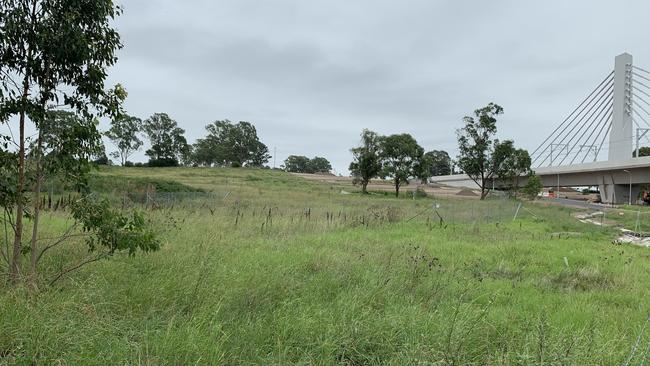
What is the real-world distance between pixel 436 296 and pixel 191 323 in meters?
Answer: 3.20

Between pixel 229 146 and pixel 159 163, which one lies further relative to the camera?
pixel 229 146

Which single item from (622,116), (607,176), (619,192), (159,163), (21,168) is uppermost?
(622,116)

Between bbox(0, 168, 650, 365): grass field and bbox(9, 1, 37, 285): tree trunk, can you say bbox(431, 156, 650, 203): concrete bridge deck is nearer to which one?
bbox(0, 168, 650, 365): grass field

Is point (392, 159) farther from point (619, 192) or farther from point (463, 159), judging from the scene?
point (619, 192)

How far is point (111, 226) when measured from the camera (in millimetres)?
4316

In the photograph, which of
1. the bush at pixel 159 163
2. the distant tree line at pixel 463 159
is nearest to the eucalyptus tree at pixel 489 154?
the distant tree line at pixel 463 159

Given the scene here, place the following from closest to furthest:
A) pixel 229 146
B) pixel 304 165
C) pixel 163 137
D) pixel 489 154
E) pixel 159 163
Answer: pixel 489 154 < pixel 159 163 < pixel 163 137 < pixel 229 146 < pixel 304 165

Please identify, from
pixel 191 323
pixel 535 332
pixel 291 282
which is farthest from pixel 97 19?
pixel 535 332

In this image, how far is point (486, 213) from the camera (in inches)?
773

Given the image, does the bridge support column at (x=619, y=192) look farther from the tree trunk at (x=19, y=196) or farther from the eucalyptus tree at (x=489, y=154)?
the tree trunk at (x=19, y=196)

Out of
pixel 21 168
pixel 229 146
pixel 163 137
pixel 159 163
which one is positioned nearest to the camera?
pixel 21 168

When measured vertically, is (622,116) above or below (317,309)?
above

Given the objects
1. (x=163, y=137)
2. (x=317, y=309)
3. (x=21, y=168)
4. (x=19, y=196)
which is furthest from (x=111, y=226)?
(x=163, y=137)

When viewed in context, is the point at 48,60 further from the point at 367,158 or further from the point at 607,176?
the point at 607,176
